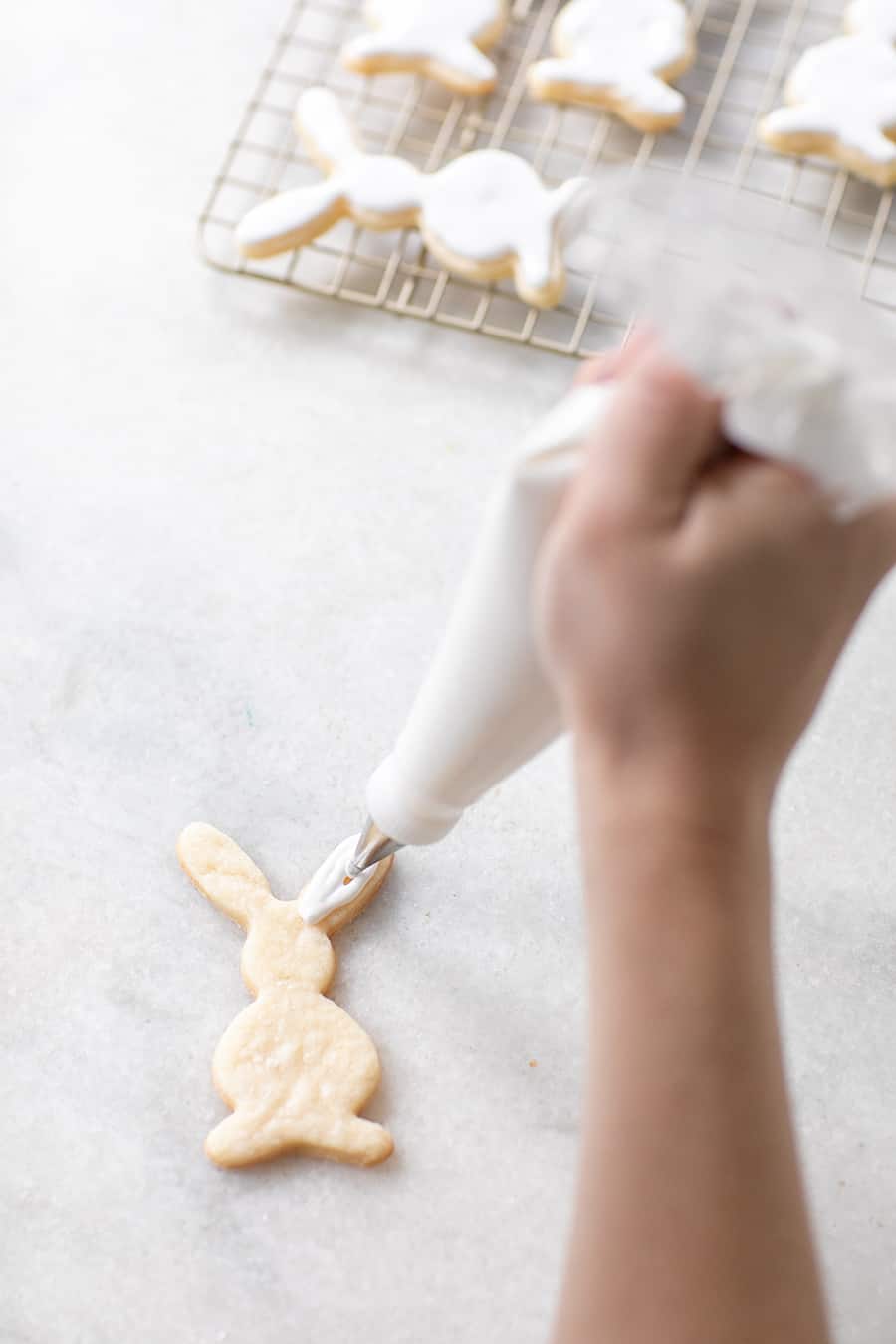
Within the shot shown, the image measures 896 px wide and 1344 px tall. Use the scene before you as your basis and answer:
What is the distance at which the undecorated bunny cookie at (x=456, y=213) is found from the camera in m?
1.03

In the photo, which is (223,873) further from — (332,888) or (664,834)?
(664,834)

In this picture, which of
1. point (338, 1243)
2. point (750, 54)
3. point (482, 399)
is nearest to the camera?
point (338, 1243)

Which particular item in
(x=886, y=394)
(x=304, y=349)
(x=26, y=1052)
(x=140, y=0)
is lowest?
(x=26, y=1052)

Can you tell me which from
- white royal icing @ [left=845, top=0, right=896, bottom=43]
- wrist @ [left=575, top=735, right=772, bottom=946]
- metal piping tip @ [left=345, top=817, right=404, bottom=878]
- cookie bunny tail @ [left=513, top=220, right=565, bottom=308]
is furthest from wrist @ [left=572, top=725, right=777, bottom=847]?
white royal icing @ [left=845, top=0, right=896, bottom=43]

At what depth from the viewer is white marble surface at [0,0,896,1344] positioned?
788 millimetres

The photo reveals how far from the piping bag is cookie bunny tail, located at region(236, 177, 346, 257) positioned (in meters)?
0.58

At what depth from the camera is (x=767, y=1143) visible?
447 mm

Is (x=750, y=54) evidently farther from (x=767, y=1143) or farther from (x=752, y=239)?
(x=767, y=1143)

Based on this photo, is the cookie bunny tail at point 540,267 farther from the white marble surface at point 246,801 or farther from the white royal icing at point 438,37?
the white royal icing at point 438,37

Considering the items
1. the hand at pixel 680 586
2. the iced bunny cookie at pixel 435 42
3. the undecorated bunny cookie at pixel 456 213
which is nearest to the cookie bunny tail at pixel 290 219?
the undecorated bunny cookie at pixel 456 213

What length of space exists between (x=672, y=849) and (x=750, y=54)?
3.18ft

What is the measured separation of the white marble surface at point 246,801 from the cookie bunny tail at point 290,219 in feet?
0.17

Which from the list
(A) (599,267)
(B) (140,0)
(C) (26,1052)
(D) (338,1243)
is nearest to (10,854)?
(C) (26,1052)

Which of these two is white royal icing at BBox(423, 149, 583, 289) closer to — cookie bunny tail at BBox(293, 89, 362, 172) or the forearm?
cookie bunny tail at BBox(293, 89, 362, 172)
